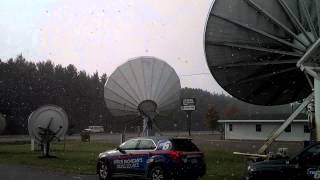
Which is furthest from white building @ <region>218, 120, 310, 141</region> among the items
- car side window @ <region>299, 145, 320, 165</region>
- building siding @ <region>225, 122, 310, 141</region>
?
car side window @ <region>299, 145, 320, 165</region>

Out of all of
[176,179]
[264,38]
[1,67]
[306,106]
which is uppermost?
[1,67]

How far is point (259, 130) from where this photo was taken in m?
63.8

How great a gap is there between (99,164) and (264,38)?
8545 mm

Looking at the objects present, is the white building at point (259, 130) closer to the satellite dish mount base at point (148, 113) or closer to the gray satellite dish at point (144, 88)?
the gray satellite dish at point (144, 88)

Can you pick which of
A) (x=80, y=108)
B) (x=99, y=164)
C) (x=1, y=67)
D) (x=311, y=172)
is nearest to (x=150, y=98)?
(x=99, y=164)

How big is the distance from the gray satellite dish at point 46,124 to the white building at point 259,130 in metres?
28.8

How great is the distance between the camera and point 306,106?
22.8 meters

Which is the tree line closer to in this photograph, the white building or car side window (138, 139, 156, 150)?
the white building

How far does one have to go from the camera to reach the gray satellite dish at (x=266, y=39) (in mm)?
21734

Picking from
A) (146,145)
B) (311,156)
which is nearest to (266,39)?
(146,145)

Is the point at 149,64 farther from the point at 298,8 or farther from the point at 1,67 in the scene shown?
the point at 1,67

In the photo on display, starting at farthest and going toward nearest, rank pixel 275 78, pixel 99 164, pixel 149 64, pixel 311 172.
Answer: pixel 149 64
pixel 275 78
pixel 99 164
pixel 311 172

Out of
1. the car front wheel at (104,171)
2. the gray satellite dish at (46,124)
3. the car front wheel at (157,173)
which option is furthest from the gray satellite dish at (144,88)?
the car front wheel at (157,173)

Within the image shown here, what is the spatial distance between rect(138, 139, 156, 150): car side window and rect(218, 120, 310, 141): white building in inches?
1630
